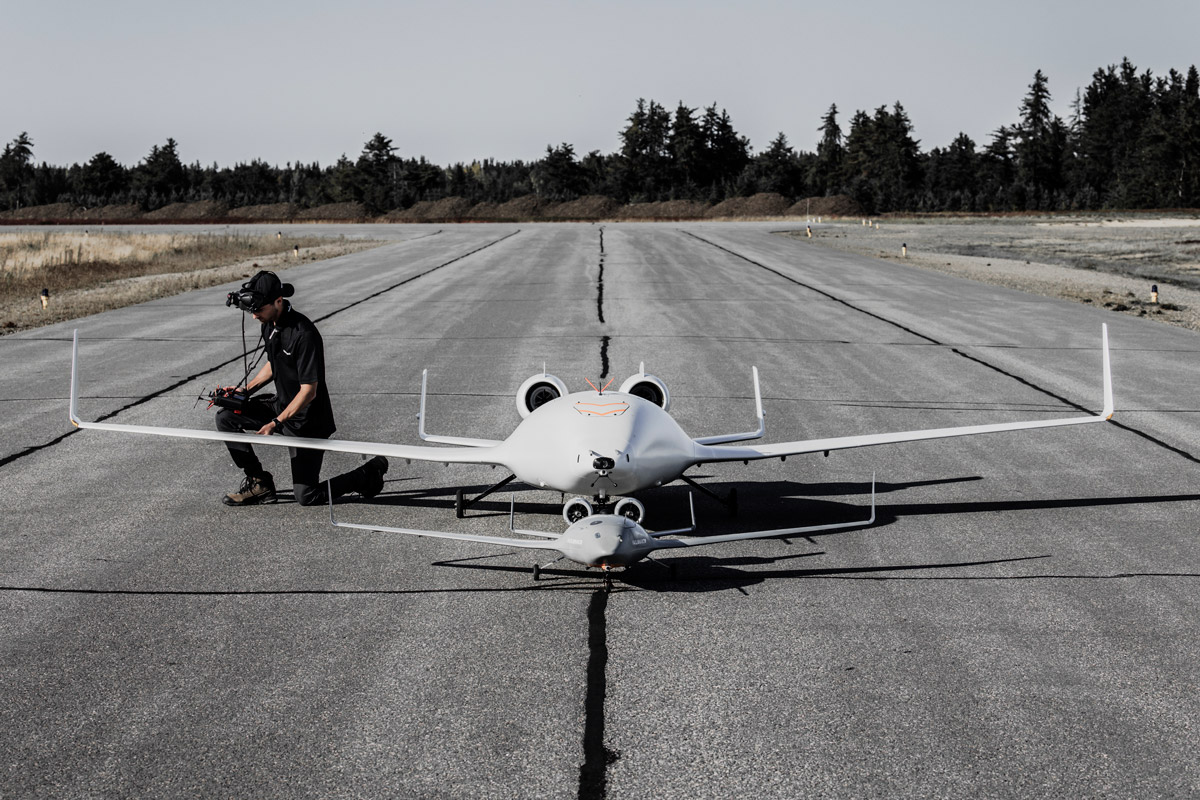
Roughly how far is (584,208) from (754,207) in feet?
76.9

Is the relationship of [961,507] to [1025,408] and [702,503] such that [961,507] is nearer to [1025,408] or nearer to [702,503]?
[702,503]

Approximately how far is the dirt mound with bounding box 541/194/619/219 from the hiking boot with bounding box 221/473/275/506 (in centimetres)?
13304

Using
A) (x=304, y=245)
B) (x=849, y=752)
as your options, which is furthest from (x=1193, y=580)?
(x=304, y=245)

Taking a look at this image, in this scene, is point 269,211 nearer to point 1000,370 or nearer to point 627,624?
point 1000,370

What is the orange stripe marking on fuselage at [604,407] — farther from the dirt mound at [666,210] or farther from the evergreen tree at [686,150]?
the evergreen tree at [686,150]

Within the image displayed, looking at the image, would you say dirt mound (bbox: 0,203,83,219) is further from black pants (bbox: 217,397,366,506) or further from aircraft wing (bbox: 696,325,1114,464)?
aircraft wing (bbox: 696,325,1114,464)

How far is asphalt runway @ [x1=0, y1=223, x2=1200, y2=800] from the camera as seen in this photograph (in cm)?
576

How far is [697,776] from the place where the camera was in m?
5.62

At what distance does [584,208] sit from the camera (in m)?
145

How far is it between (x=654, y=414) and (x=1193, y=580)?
4457 mm

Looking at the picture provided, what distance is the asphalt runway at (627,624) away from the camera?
5.76 m

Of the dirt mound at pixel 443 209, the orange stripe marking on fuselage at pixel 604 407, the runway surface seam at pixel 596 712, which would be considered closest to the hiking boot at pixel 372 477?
the orange stripe marking on fuselage at pixel 604 407

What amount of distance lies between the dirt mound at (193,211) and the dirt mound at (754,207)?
64762mm

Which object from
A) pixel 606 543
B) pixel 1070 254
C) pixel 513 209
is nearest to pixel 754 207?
pixel 513 209
